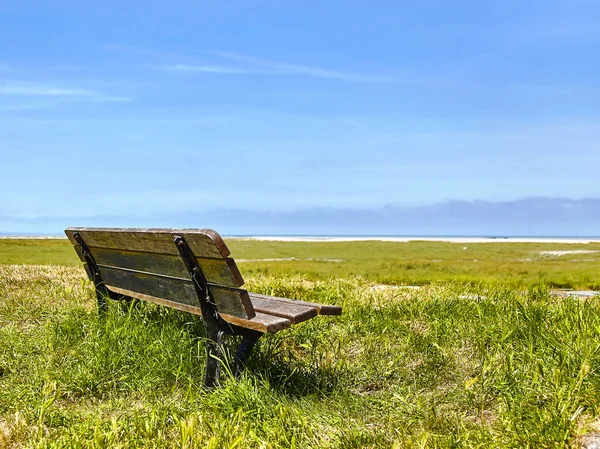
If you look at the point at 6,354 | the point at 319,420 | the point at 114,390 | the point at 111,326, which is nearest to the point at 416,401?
the point at 319,420

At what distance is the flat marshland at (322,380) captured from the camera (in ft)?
11.1

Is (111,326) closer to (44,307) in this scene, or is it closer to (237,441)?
(44,307)

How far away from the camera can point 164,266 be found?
451 cm

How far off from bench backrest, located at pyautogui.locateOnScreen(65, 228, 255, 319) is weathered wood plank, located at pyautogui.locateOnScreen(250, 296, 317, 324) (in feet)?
→ 1.00

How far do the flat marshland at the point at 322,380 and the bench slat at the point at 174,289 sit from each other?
352 mm

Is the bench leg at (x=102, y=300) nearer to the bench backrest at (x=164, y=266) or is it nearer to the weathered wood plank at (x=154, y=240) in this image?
the bench backrest at (x=164, y=266)

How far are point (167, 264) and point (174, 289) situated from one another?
0.79 feet

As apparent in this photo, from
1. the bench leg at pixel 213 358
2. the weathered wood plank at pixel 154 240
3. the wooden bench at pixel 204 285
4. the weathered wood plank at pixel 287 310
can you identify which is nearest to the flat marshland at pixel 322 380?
the bench leg at pixel 213 358

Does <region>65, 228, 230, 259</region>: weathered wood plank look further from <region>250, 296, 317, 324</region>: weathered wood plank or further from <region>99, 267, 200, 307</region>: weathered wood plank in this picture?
<region>250, 296, 317, 324</region>: weathered wood plank

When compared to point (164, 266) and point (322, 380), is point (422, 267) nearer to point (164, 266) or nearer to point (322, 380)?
point (322, 380)

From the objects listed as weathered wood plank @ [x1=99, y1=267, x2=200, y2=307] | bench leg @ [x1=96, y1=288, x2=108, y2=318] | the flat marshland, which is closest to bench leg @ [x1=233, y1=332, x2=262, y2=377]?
the flat marshland

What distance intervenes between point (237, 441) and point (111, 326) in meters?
2.75

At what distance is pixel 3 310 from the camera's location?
23.3ft

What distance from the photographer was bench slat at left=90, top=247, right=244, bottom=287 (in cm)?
370
